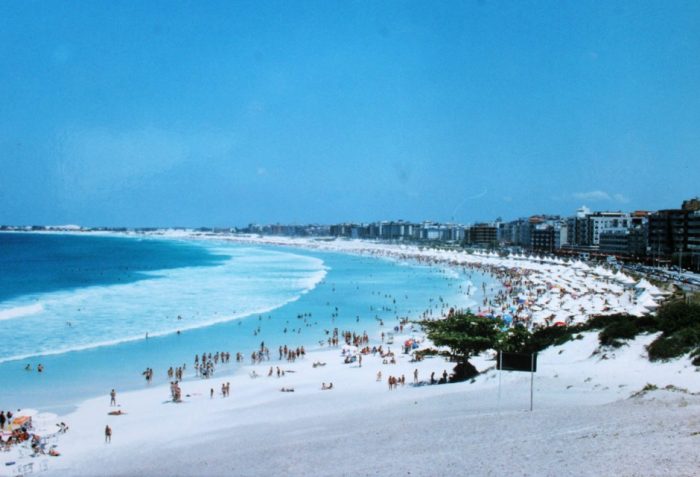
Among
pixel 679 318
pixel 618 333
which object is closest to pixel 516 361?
pixel 618 333

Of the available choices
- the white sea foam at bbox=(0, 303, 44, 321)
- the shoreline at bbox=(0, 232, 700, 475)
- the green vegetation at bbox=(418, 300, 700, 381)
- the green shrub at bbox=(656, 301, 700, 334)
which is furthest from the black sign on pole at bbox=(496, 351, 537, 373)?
the white sea foam at bbox=(0, 303, 44, 321)

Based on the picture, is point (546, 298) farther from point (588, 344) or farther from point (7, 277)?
point (7, 277)

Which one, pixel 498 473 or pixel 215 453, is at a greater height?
pixel 498 473

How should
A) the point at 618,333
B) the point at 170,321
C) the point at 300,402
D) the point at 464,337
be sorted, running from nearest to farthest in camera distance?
the point at 300,402 → the point at 464,337 → the point at 618,333 → the point at 170,321

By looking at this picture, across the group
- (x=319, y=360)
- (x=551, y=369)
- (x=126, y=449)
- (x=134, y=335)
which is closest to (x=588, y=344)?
(x=551, y=369)

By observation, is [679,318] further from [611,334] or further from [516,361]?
[516,361]

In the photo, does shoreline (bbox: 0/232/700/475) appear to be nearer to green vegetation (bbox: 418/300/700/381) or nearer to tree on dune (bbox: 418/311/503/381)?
green vegetation (bbox: 418/300/700/381)
